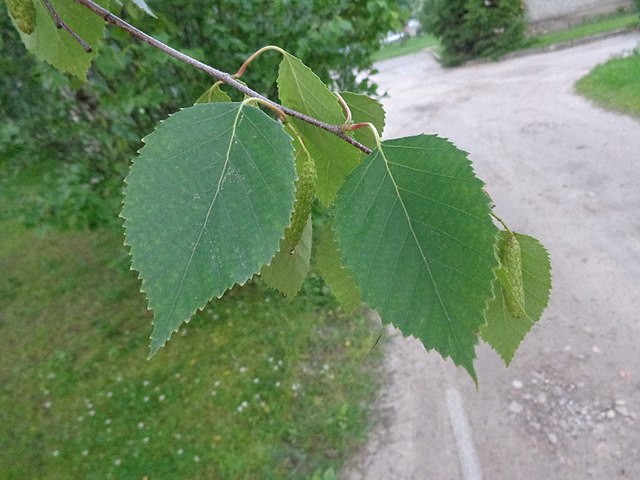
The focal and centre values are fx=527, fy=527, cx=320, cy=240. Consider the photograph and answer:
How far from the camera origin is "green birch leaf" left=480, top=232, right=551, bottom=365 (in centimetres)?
68

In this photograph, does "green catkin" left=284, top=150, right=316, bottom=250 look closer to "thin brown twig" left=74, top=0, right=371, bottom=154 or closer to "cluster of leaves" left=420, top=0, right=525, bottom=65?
"thin brown twig" left=74, top=0, right=371, bottom=154

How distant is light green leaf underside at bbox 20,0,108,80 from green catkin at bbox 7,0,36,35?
0.54ft

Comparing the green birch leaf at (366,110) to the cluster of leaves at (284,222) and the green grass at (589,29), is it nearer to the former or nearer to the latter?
the cluster of leaves at (284,222)

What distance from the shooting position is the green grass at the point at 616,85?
712 cm

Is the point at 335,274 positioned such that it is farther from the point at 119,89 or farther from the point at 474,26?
the point at 474,26

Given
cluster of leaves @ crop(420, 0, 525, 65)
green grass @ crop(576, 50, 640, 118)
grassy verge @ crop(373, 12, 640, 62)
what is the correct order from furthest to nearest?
cluster of leaves @ crop(420, 0, 525, 65) → grassy verge @ crop(373, 12, 640, 62) → green grass @ crop(576, 50, 640, 118)

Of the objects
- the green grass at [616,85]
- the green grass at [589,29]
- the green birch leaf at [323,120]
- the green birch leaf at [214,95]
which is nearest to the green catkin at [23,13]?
the green birch leaf at [214,95]

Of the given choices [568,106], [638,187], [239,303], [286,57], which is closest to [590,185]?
[638,187]

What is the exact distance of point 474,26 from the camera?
14.4 metres

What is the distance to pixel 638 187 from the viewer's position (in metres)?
5.00

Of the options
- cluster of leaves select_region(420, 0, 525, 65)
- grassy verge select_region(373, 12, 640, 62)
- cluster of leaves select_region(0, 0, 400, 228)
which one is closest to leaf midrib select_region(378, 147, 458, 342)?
cluster of leaves select_region(0, 0, 400, 228)

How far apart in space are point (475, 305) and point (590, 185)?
5.43m

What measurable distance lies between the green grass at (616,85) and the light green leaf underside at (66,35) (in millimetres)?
7274

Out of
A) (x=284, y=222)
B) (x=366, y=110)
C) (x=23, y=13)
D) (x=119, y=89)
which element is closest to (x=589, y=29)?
(x=119, y=89)
